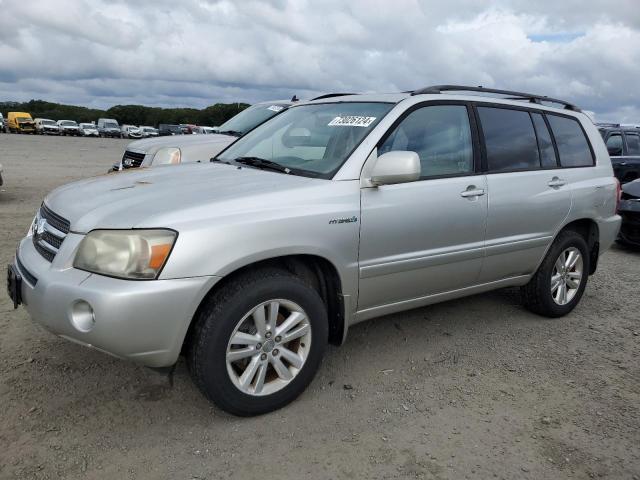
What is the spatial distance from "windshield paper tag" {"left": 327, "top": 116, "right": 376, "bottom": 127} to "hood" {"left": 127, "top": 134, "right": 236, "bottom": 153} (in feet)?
11.9

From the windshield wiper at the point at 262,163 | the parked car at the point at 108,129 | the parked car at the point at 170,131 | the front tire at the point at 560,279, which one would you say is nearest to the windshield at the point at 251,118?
the windshield wiper at the point at 262,163

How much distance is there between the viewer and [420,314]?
4.51 metres

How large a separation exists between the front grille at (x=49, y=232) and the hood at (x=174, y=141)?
385 centimetres

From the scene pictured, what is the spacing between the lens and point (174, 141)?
7.11m

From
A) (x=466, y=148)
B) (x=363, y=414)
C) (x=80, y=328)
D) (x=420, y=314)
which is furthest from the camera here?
(x=420, y=314)

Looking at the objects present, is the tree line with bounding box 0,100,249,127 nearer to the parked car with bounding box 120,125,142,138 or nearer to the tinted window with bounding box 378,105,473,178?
the parked car with bounding box 120,125,142,138

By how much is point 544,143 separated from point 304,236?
2527 millimetres

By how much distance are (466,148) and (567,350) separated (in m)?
1.64

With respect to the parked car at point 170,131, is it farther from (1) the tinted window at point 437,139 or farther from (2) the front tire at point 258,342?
(2) the front tire at point 258,342

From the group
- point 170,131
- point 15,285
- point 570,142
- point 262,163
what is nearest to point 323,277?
point 262,163

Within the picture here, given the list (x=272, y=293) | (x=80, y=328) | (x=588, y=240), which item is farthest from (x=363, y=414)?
(x=588, y=240)

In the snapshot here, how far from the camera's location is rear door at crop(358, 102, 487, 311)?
3.20 meters

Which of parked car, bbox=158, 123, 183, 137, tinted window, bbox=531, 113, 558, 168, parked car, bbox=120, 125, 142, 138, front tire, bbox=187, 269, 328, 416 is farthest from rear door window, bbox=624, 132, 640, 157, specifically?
parked car, bbox=120, 125, 142, 138

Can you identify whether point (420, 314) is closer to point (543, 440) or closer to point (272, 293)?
point (543, 440)
